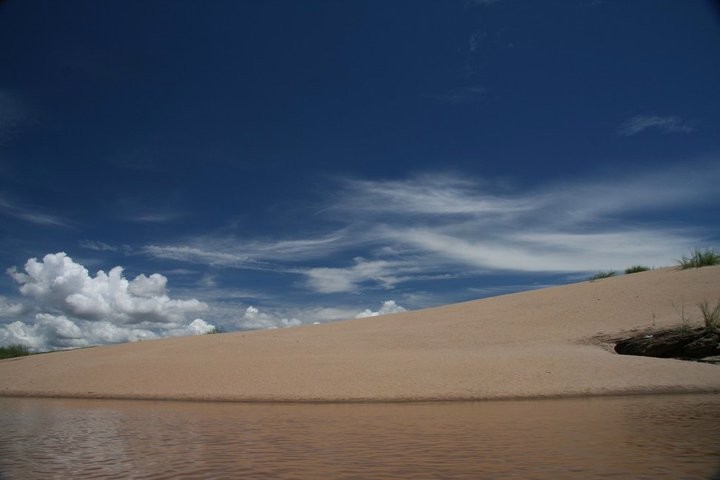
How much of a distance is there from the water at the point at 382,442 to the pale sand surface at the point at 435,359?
1.60 meters

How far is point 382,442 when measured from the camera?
5.46 m

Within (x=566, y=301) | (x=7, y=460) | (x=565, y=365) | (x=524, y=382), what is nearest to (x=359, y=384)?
(x=524, y=382)

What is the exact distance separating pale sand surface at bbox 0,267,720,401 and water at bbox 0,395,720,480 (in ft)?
5.26

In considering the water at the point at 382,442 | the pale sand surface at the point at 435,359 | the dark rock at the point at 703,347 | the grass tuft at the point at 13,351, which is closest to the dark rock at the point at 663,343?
the dark rock at the point at 703,347

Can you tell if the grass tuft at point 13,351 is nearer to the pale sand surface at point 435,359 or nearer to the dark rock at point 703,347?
the pale sand surface at point 435,359

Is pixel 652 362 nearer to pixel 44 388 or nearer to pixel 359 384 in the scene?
pixel 359 384

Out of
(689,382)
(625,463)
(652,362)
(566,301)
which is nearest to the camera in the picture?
(625,463)

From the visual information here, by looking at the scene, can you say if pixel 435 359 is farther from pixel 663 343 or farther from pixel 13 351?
pixel 13 351

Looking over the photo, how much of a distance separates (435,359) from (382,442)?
7.92 metres

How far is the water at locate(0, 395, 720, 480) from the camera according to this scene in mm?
4145

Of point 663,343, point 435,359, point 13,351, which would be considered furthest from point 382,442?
point 13,351

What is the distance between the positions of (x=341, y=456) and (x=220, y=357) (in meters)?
11.3

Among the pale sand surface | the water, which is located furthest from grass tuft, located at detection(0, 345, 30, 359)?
the water

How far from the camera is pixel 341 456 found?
189 inches
